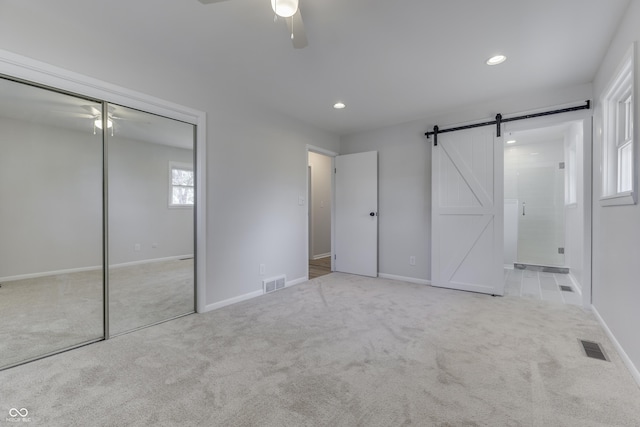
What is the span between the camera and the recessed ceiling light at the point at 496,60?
8.52 feet

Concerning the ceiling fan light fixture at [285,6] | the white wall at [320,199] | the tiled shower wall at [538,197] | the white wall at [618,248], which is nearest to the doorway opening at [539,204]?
the tiled shower wall at [538,197]

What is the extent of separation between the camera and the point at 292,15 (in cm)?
165

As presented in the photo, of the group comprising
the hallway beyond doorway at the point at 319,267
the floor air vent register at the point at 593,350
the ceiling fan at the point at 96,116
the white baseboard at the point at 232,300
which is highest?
the ceiling fan at the point at 96,116

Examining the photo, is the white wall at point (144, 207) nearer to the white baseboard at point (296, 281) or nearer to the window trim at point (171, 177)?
the window trim at point (171, 177)

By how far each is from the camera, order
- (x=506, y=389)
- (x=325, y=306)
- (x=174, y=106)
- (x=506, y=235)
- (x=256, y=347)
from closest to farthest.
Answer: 1. (x=506, y=389)
2. (x=256, y=347)
3. (x=174, y=106)
4. (x=325, y=306)
5. (x=506, y=235)

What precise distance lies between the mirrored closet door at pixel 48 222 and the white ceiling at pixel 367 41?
59 centimetres

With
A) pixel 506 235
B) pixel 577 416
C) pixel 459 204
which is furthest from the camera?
pixel 506 235

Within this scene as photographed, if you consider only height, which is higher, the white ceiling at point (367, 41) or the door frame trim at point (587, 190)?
the white ceiling at point (367, 41)

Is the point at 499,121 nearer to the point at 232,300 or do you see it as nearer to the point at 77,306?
the point at 232,300

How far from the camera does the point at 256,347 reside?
88.9 inches

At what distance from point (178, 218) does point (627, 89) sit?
13.4ft

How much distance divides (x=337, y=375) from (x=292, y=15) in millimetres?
2242

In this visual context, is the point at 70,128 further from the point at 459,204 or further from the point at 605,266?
the point at 605,266

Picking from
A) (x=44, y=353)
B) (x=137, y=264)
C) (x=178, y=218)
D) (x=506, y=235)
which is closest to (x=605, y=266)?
(x=506, y=235)
